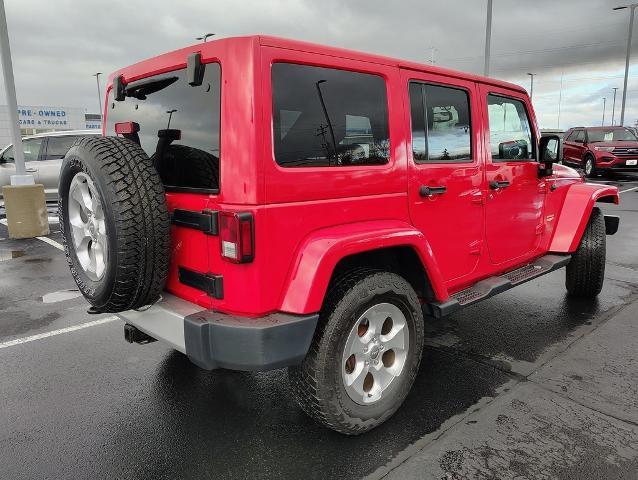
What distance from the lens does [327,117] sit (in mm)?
2422

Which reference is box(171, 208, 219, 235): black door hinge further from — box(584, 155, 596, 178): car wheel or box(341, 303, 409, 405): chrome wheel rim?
A: box(584, 155, 596, 178): car wheel

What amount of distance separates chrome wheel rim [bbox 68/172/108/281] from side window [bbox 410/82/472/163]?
1762 millimetres

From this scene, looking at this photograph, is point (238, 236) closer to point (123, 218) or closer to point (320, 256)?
point (320, 256)

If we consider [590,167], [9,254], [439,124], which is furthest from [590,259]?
→ [590,167]

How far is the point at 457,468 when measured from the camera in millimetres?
2350

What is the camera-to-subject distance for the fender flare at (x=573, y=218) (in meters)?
4.17

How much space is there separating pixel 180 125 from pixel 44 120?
229 feet

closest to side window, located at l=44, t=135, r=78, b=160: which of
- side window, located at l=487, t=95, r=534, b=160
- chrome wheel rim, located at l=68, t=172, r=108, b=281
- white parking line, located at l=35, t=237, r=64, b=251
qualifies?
white parking line, located at l=35, t=237, r=64, b=251

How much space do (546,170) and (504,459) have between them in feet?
8.11

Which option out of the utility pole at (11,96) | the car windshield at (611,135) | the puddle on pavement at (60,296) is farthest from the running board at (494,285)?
the car windshield at (611,135)

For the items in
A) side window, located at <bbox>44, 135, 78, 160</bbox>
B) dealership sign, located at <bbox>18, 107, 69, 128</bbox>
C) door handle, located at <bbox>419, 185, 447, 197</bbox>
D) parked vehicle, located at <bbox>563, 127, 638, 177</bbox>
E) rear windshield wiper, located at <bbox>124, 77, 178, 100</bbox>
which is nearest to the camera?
rear windshield wiper, located at <bbox>124, 77, 178, 100</bbox>

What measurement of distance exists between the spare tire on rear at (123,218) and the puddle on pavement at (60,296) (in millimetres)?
2764

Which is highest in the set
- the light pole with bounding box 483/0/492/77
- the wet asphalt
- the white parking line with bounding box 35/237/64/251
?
the light pole with bounding box 483/0/492/77

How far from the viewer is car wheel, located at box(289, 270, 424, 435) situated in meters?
→ 2.37
